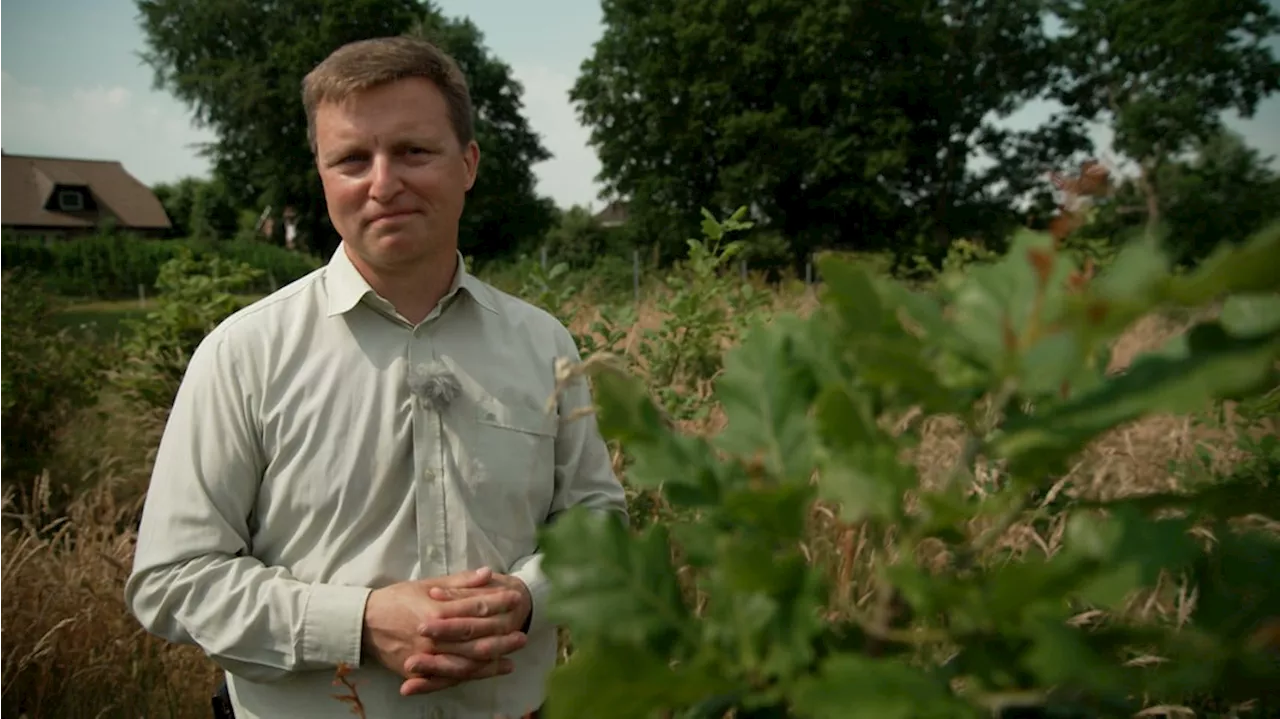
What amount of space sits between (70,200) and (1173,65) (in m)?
41.2

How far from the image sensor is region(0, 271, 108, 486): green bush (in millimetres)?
4625

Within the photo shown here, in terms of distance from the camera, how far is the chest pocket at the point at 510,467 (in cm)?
187

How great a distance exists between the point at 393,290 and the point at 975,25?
33.9 metres

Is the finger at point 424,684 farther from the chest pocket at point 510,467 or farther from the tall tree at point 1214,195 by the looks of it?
the tall tree at point 1214,195

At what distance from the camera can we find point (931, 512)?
45cm

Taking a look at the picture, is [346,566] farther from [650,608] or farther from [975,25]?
[975,25]

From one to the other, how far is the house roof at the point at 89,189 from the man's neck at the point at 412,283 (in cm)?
3544

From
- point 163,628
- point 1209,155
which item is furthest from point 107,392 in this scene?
point 1209,155

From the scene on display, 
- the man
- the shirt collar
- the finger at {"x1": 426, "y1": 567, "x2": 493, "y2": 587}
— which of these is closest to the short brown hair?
the man

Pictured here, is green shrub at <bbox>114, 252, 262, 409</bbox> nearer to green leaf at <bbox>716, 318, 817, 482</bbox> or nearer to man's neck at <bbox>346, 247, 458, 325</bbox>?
man's neck at <bbox>346, 247, 458, 325</bbox>

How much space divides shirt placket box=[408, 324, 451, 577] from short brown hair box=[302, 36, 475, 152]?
0.59 meters

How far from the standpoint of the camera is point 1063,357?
0.40 m

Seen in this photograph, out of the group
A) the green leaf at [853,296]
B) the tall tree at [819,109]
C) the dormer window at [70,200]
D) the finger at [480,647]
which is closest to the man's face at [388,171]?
the finger at [480,647]

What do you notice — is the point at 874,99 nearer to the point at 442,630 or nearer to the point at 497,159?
the point at 497,159
